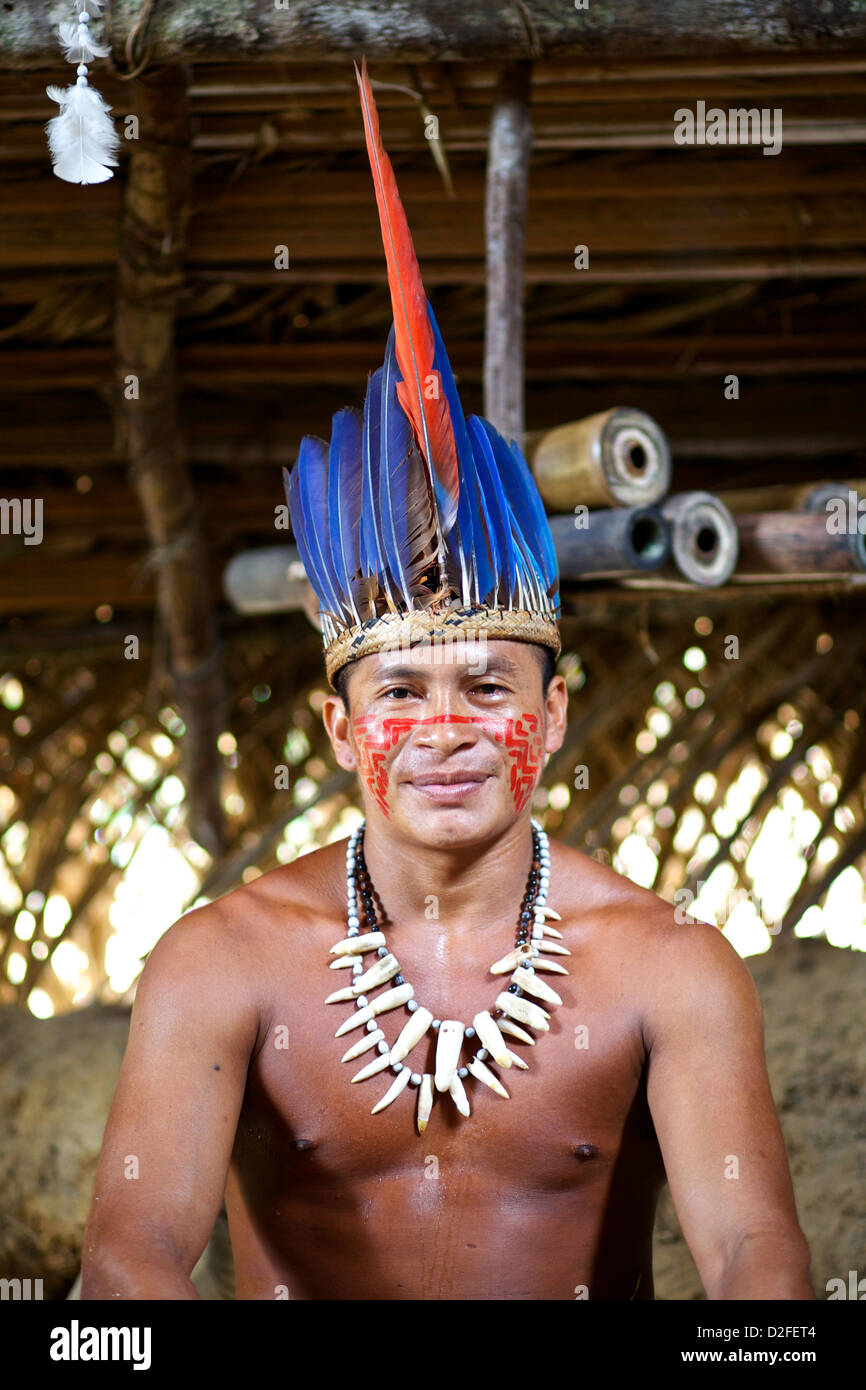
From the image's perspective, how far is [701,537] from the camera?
2.93m

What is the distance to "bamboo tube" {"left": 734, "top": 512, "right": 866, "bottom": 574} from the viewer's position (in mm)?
2943

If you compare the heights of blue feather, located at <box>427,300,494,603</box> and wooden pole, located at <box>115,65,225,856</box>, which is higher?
wooden pole, located at <box>115,65,225,856</box>

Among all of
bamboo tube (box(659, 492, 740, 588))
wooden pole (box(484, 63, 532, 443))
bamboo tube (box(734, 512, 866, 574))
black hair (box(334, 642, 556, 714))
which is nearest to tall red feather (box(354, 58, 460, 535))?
black hair (box(334, 642, 556, 714))

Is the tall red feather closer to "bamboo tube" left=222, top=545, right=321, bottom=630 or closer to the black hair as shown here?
the black hair

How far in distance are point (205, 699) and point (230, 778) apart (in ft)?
2.49

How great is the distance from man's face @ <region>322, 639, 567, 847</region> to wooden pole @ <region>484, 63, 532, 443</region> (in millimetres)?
967

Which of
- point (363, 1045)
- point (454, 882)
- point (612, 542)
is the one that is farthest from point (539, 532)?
point (612, 542)

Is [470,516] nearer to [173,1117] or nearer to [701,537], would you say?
[173,1117]

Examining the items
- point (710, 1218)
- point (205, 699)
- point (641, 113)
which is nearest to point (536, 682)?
point (710, 1218)

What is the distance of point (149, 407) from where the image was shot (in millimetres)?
3631

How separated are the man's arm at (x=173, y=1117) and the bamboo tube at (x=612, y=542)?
1.16 metres

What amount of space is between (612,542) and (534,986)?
1.08 m

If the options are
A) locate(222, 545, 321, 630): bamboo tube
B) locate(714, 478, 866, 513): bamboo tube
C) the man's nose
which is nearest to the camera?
the man's nose

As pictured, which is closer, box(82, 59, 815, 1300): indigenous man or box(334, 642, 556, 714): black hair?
box(82, 59, 815, 1300): indigenous man
